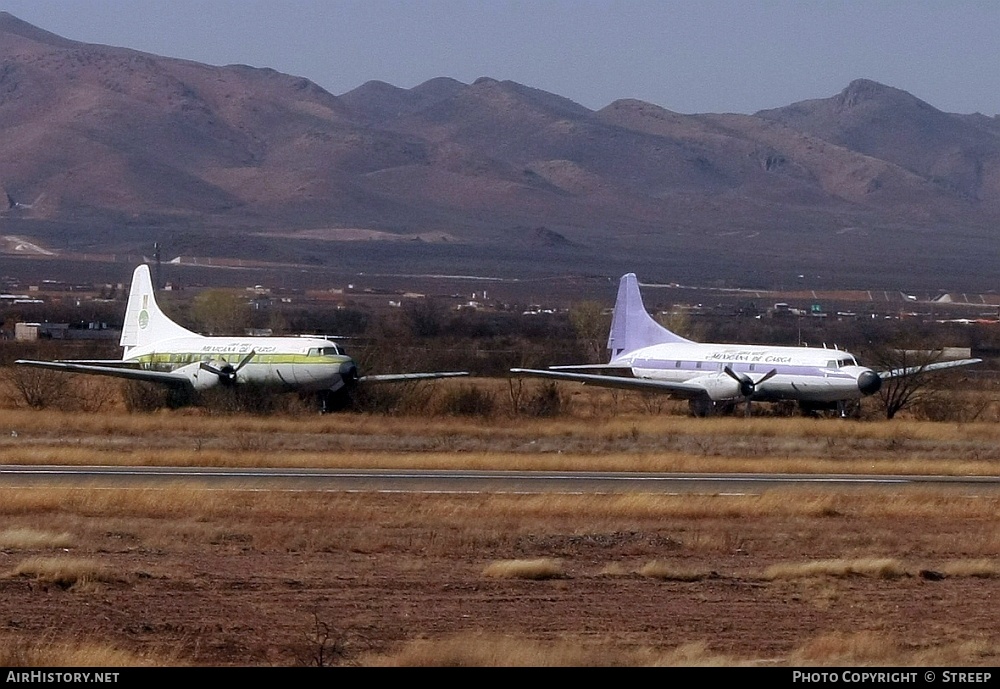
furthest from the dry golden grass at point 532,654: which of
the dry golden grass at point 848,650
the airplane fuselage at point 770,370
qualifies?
the airplane fuselage at point 770,370

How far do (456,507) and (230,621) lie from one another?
11141 millimetres

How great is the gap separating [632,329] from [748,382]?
1136 centimetres

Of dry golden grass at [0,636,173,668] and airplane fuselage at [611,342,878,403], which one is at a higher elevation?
airplane fuselage at [611,342,878,403]

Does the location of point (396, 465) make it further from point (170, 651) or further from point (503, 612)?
point (170, 651)

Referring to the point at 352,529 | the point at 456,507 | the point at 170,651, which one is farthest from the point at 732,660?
the point at 456,507

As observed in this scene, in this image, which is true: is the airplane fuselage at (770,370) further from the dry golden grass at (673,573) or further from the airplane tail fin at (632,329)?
the dry golden grass at (673,573)

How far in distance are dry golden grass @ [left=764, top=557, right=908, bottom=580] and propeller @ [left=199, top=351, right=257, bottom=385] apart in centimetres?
3627

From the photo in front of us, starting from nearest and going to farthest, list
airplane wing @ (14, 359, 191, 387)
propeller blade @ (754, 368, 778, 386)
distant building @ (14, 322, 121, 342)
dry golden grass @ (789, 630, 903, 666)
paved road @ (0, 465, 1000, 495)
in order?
dry golden grass @ (789, 630, 903, 666) < paved road @ (0, 465, 1000, 495) < airplane wing @ (14, 359, 191, 387) < propeller blade @ (754, 368, 778, 386) < distant building @ (14, 322, 121, 342)

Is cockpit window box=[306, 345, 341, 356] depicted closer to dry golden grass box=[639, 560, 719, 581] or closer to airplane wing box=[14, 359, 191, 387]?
airplane wing box=[14, 359, 191, 387]

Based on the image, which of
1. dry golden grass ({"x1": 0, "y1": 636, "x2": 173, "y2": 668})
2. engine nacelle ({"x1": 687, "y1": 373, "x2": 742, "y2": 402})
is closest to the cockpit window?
engine nacelle ({"x1": 687, "y1": 373, "x2": 742, "y2": 402})

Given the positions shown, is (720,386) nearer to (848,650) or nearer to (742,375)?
(742,375)

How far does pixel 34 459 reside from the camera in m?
35.9

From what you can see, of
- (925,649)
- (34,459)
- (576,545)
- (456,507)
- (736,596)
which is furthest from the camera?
(34,459)

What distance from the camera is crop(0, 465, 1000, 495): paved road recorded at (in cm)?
3098
